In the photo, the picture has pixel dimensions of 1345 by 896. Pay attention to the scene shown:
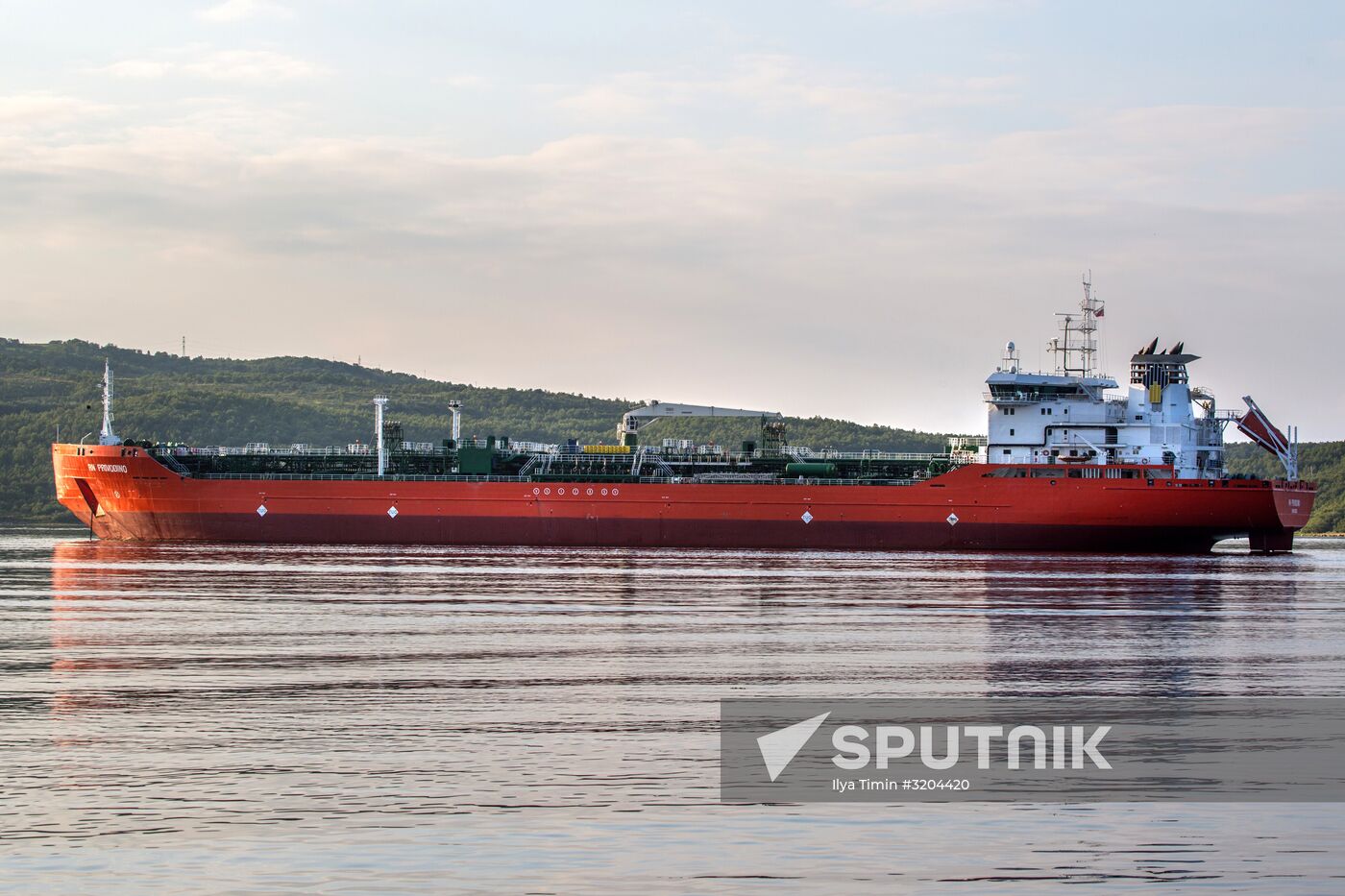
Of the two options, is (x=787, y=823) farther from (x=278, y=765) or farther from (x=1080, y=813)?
(x=278, y=765)

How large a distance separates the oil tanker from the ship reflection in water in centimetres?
1676

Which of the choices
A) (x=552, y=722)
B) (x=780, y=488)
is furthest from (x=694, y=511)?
(x=552, y=722)

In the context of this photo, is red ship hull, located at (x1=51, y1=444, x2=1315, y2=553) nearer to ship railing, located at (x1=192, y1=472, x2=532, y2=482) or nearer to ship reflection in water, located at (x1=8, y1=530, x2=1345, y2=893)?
ship railing, located at (x1=192, y1=472, x2=532, y2=482)

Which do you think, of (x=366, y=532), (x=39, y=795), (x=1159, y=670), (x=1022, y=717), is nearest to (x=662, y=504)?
(x=366, y=532)

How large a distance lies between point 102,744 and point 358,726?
2.41 metres

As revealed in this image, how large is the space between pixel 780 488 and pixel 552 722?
41.0 m

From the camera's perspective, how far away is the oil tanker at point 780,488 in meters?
54.0

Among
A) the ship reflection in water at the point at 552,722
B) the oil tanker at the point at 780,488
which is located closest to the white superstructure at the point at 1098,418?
the oil tanker at the point at 780,488

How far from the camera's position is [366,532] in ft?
196

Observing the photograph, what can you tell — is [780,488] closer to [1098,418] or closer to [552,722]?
[1098,418]

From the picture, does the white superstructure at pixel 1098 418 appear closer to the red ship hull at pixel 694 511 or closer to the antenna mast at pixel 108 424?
the red ship hull at pixel 694 511

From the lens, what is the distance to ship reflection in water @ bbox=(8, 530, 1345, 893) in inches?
405

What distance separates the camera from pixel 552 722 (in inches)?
613

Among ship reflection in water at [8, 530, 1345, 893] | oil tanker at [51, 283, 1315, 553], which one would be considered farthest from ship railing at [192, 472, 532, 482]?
ship reflection in water at [8, 530, 1345, 893]
